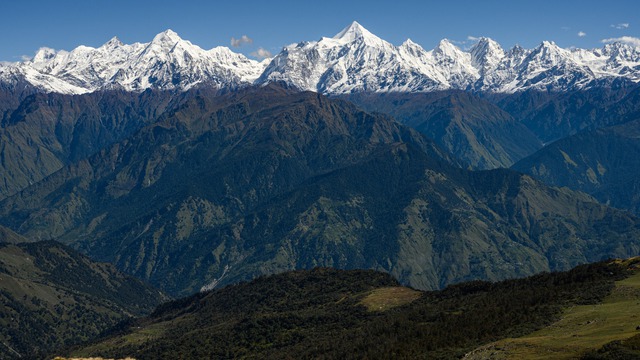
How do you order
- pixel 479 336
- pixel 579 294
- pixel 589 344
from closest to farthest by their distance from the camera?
1. pixel 589 344
2. pixel 479 336
3. pixel 579 294

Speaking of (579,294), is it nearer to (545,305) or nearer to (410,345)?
(545,305)

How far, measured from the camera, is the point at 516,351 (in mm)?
155750

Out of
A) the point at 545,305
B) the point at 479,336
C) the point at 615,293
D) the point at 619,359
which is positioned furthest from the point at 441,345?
the point at 619,359

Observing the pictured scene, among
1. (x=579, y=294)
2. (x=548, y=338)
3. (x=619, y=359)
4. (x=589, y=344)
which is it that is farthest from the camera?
(x=579, y=294)

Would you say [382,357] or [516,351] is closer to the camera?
[516,351]

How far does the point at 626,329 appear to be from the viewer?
502 feet

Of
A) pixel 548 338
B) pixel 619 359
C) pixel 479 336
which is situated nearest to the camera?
pixel 619 359

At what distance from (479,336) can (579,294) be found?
96.8 feet

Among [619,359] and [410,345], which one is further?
[410,345]

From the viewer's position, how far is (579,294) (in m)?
198

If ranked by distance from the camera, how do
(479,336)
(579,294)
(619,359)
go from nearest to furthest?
(619,359)
(479,336)
(579,294)

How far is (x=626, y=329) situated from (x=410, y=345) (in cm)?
5707

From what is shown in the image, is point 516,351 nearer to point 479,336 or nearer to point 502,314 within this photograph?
point 479,336

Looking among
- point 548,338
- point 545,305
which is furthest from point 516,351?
point 545,305
